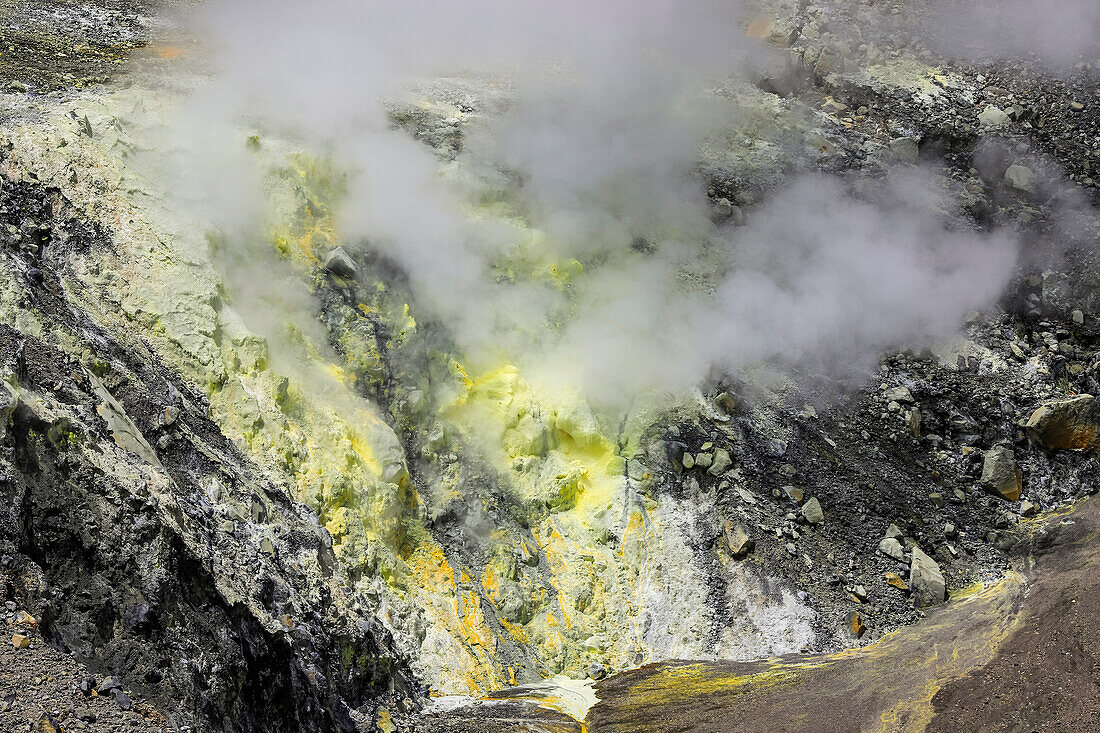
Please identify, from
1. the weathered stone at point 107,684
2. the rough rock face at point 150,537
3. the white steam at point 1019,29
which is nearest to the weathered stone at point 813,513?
the rough rock face at point 150,537

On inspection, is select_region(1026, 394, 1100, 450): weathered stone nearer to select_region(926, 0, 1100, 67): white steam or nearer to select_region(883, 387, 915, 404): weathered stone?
select_region(883, 387, 915, 404): weathered stone

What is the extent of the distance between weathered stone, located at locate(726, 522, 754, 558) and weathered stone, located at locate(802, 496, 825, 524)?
765 mm

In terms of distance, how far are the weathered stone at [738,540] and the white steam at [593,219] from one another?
1.77 metres

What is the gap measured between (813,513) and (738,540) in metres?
0.96

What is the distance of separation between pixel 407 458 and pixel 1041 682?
5479mm

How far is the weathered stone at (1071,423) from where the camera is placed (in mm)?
8602

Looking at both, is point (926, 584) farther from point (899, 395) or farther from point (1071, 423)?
point (1071, 423)

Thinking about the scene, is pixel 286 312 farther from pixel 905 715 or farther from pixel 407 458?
pixel 905 715

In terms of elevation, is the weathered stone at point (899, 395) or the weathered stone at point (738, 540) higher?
the weathered stone at point (899, 395)

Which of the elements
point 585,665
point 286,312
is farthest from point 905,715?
point 286,312

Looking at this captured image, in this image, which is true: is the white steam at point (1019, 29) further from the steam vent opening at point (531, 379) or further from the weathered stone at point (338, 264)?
the weathered stone at point (338, 264)

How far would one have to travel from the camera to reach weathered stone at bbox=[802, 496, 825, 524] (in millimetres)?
7920

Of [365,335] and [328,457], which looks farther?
[365,335]

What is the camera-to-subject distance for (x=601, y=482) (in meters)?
8.12
